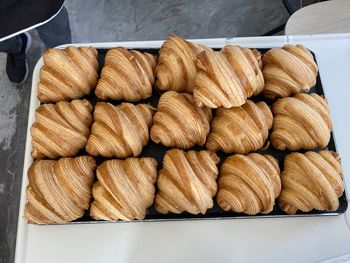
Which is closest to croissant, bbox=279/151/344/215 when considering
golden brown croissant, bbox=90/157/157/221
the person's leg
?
golden brown croissant, bbox=90/157/157/221

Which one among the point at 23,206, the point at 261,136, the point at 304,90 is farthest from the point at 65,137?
the point at 304,90

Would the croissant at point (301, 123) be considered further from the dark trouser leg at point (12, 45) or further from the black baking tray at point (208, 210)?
the dark trouser leg at point (12, 45)

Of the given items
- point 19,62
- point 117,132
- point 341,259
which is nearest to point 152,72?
point 117,132

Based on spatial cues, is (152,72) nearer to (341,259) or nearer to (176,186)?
(176,186)

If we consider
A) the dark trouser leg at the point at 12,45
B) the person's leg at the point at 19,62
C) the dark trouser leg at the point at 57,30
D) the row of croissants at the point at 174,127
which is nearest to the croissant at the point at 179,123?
the row of croissants at the point at 174,127

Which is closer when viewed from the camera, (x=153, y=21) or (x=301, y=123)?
(x=301, y=123)
